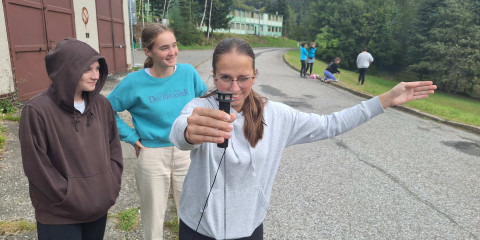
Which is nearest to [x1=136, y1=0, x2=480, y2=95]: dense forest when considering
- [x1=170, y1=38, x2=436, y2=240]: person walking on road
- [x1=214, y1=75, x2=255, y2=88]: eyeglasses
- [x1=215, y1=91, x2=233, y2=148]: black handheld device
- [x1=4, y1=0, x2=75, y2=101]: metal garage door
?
[x1=4, y1=0, x2=75, y2=101]: metal garage door

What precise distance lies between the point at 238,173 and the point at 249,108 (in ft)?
1.09

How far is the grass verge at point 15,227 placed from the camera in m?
3.04

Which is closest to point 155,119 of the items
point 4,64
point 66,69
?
point 66,69

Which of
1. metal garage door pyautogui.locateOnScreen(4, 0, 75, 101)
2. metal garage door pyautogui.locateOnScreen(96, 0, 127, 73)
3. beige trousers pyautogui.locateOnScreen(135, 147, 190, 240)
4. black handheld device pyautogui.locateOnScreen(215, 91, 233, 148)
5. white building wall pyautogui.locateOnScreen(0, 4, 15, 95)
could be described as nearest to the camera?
black handheld device pyautogui.locateOnScreen(215, 91, 233, 148)

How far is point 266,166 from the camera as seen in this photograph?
66.6 inches

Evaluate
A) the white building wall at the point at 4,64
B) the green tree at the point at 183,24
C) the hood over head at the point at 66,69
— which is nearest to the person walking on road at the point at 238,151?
the hood over head at the point at 66,69

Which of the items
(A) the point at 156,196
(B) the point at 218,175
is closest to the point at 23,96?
(A) the point at 156,196

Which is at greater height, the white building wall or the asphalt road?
the white building wall

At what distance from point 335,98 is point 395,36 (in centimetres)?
3856

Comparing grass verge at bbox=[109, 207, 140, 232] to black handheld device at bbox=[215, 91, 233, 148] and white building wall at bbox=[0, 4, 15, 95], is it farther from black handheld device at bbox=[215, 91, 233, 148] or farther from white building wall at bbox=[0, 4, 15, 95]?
white building wall at bbox=[0, 4, 15, 95]

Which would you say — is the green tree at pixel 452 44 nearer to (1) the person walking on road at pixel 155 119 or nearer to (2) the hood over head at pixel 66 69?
(1) the person walking on road at pixel 155 119

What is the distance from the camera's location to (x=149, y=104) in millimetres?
2514

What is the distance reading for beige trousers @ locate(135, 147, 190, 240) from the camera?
2.52 m


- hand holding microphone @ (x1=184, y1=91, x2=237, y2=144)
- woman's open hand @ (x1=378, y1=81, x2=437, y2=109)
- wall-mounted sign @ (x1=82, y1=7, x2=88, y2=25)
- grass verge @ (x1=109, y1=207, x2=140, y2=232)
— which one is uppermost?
wall-mounted sign @ (x1=82, y1=7, x2=88, y2=25)
